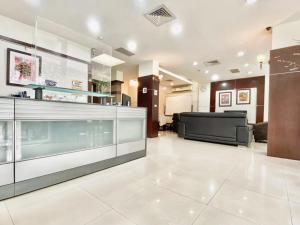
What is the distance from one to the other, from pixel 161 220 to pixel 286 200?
1.51 m

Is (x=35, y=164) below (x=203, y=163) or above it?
above

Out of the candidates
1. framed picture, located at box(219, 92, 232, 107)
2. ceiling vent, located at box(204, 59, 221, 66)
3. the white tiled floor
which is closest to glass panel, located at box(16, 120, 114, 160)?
the white tiled floor

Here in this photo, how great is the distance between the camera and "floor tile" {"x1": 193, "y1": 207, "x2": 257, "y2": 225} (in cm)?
132

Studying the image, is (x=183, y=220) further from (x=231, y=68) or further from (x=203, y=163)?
(x=231, y=68)

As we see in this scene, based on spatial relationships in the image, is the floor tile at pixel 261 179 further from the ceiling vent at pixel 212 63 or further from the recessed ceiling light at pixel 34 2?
the recessed ceiling light at pixel 34 2

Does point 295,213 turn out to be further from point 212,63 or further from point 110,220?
point 212,63

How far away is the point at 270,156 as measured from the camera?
365 centimetres

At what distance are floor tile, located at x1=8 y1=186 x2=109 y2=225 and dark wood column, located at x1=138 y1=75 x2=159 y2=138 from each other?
477 cm

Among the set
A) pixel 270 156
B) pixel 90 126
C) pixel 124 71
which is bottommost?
pixel 270 156

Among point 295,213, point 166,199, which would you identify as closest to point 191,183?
point 166,199

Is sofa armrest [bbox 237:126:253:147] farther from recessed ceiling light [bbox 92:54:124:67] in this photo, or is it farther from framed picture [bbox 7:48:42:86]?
framed picture [bbox 7:48:42:86]

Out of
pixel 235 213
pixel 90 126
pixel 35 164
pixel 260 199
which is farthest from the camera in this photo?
pixel 90 126

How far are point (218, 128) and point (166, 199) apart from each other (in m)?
3.99

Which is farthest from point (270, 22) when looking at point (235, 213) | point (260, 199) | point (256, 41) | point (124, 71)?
point (124, 71)
